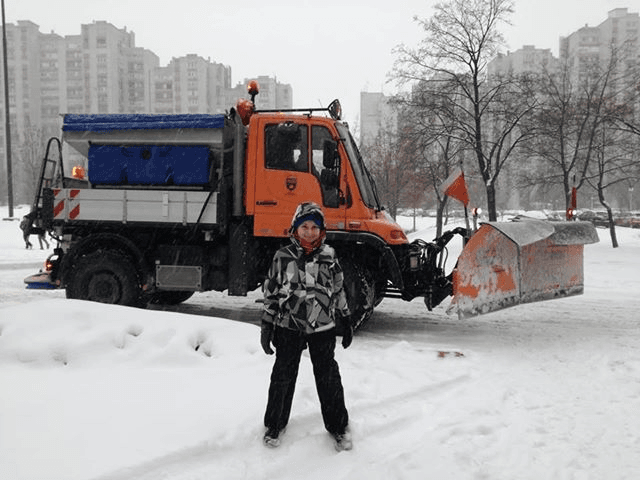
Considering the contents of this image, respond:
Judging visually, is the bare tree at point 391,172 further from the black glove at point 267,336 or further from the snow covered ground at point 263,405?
the black glove at point 267,336

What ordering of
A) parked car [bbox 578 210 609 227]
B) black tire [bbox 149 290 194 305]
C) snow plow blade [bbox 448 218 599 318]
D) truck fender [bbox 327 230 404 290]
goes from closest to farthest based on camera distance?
snow plow blade [bbox 448 218 599 318], truck fender [bbox 327 230 404 290], black tire [bbox 149 290 194 305], parked car [bbox 578 210 609 227]

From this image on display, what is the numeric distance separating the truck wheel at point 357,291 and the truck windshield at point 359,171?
82cm

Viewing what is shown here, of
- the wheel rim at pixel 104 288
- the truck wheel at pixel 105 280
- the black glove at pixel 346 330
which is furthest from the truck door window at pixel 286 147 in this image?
Result: the black glove at pixel 346 330

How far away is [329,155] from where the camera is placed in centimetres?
642

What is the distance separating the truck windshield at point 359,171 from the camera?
6844 mm

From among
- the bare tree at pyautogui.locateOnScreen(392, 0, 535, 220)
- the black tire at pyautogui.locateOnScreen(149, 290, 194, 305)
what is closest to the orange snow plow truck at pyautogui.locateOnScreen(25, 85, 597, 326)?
the black tire at pyautogui.locateOnScreen(149, 290, 194, 305)

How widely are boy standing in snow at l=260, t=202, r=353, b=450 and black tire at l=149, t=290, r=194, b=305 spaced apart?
5.53 meters

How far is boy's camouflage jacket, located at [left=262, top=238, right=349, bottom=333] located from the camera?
3658 millimetres

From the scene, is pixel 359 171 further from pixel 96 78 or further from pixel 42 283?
pixel 96 78

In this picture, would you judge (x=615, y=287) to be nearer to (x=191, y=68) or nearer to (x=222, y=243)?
(x=222, y=243)

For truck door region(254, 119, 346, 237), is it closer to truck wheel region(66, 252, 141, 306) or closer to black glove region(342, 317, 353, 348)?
truck wheel region(66, 252, 141, 306)

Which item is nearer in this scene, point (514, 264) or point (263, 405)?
point (263, 405)

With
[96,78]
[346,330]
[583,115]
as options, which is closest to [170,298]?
[346,330]

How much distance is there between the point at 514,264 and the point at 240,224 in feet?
11.3
